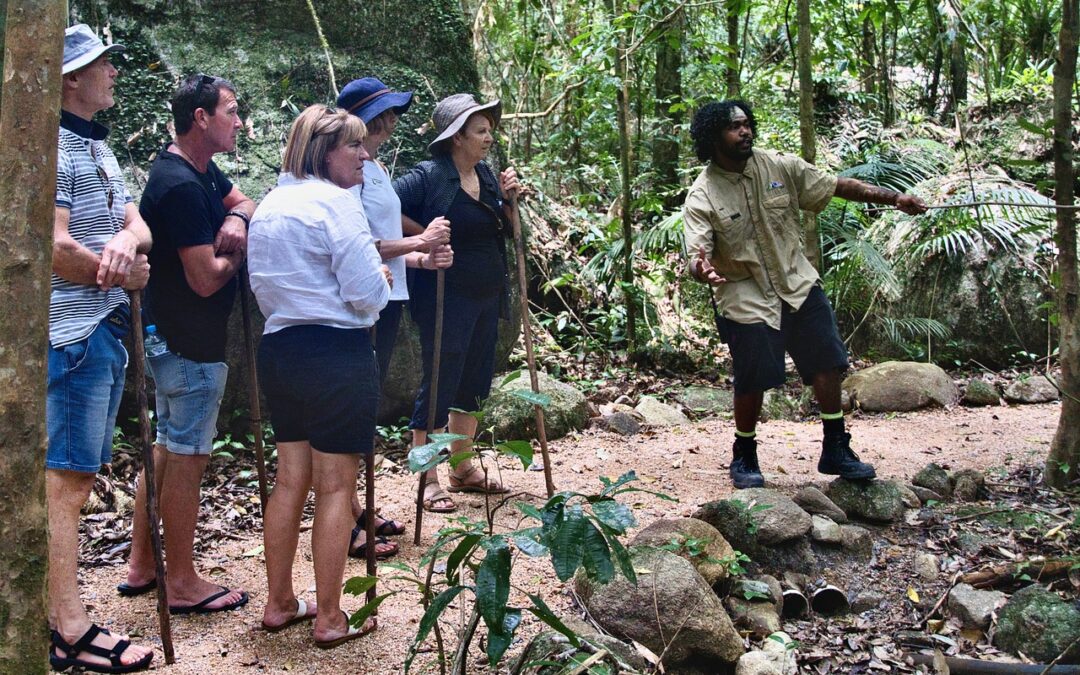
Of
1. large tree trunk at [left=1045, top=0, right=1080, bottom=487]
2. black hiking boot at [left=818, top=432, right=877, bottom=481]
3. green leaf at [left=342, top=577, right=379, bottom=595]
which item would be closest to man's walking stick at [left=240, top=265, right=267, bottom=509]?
green leaf at [left=342, top=577, right=379, bottom=595]

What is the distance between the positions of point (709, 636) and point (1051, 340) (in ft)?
20.9

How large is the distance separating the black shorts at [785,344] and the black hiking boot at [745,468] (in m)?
0.43

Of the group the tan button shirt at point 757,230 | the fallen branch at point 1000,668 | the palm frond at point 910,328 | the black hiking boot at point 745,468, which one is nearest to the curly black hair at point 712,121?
the tan button shirt at point 757,230

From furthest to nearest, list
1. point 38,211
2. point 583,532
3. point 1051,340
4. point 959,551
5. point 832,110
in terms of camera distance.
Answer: point 832,110 < point 1051,340 < point 959,551 < point 583,532 < point 38,211

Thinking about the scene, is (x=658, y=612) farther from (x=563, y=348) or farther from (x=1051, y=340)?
(x=1051, y=340)

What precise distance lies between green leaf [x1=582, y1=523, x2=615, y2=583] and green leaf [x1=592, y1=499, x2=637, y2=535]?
7 centimetres

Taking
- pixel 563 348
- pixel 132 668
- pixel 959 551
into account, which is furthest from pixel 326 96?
pixel 959 551

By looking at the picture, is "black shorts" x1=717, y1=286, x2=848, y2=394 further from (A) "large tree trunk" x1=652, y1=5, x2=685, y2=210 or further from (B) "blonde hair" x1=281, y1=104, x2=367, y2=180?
(A) "large tree trunk" x1=652, y1=5, x2=685, y2=210

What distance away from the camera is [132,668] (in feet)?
11.1

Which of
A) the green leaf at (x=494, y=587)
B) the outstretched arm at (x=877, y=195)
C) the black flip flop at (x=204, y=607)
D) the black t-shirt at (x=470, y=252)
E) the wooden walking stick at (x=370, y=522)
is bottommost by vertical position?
the black flip flop at (x=204, y=607)

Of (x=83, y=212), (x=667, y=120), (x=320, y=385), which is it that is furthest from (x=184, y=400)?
(x=667, y=120)

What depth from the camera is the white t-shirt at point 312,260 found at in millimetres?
3420

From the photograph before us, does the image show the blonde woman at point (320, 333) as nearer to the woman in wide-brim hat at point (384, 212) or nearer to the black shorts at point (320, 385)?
the black shorts at point (320, 385)

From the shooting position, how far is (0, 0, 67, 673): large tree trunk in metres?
2.20
